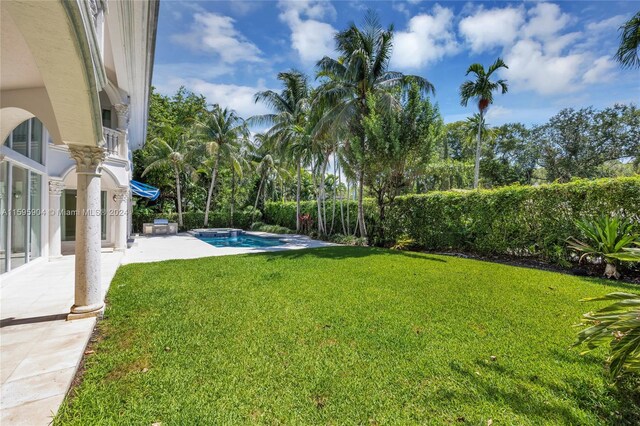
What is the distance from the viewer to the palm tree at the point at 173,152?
69.7 feet

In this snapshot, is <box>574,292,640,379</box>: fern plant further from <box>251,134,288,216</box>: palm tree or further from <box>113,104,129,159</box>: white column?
<box>251,134,288,216</box>: palm tree

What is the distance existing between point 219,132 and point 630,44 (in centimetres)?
2179

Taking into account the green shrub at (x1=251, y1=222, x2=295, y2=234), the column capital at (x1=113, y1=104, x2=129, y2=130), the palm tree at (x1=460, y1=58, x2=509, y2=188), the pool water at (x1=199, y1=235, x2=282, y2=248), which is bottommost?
the pool water at (x1=199, y1=235, x2=282, y2=248)

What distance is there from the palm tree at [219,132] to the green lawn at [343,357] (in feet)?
54.6

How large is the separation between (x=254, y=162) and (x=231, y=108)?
5.77 meters

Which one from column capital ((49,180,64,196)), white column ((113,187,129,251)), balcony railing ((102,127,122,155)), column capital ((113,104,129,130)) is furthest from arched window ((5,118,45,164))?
white column ((113,187,129,251))

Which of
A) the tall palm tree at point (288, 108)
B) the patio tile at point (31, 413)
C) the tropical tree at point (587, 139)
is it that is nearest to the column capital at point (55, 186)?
the patio tile at point (31, 413)

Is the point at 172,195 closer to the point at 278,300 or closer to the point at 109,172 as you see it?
the point at 109,172

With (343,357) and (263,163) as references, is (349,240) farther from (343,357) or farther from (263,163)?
(263,163)

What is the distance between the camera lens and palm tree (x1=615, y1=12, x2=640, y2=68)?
7.95m

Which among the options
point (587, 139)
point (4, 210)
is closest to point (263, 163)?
point (4, 210)

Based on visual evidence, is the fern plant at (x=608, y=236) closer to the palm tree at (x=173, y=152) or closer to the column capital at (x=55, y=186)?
the column capital at (x=55, y=186)

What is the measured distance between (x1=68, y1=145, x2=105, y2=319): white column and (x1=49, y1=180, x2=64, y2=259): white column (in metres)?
6.18

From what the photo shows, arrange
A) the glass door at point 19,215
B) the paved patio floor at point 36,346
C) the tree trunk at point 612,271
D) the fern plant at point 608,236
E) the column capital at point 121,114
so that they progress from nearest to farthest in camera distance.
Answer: the paved patio floor at point 36,346, the glass door at point 19,215, the fern plant at point 608,236, the tree trunk at point 612,271, the column capital at point 121,114
